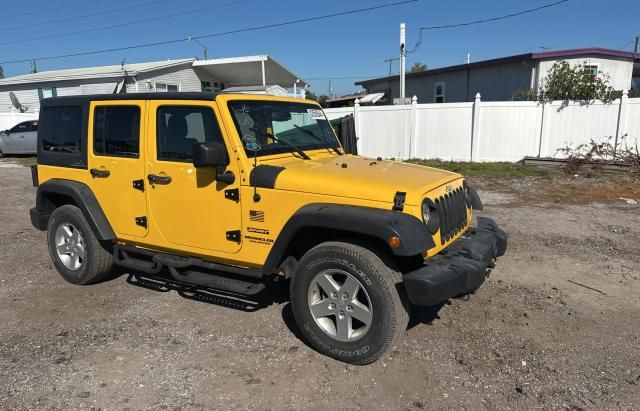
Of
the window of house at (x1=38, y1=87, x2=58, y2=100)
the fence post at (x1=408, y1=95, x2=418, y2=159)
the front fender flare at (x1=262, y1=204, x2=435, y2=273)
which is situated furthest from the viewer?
the window of house at (x1=38, y1=87, x2=58, y2=100)

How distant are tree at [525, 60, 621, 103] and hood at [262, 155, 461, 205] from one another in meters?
12.4

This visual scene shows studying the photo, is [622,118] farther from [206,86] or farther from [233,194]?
[206,86]

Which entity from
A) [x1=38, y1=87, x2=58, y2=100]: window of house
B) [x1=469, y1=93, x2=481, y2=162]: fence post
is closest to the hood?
[x1=469, y1=93, x2=481, y2=162]: fence post

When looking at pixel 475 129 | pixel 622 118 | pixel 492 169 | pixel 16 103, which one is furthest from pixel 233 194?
pixel 16 103

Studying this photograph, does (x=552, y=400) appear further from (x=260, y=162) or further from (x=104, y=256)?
(x=104, y=256)

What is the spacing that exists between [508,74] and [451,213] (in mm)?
17229

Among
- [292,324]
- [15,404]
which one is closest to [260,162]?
[292,324]

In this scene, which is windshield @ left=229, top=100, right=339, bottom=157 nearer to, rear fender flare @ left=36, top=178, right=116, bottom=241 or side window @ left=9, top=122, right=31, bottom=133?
rear fender flare @ left=36, top=178, right=116, bottom=241

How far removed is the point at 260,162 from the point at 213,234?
72cm

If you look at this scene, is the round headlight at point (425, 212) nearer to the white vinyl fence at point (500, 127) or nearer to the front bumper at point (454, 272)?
the front bumper at point (454, 272)

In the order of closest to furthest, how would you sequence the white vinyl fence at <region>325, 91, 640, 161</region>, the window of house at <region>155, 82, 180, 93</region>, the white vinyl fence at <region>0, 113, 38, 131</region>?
the white vinyl fence at <region>325, 91, 640, 161</region>
the window of house at <region>155, 82, 180, 93</region>
the white vinyl fence at <region>0, 113, 38, 131</region>

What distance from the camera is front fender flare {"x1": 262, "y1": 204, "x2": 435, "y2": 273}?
3.05 m

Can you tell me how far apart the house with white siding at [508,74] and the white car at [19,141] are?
17.2 m

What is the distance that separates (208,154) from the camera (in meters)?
3.53
